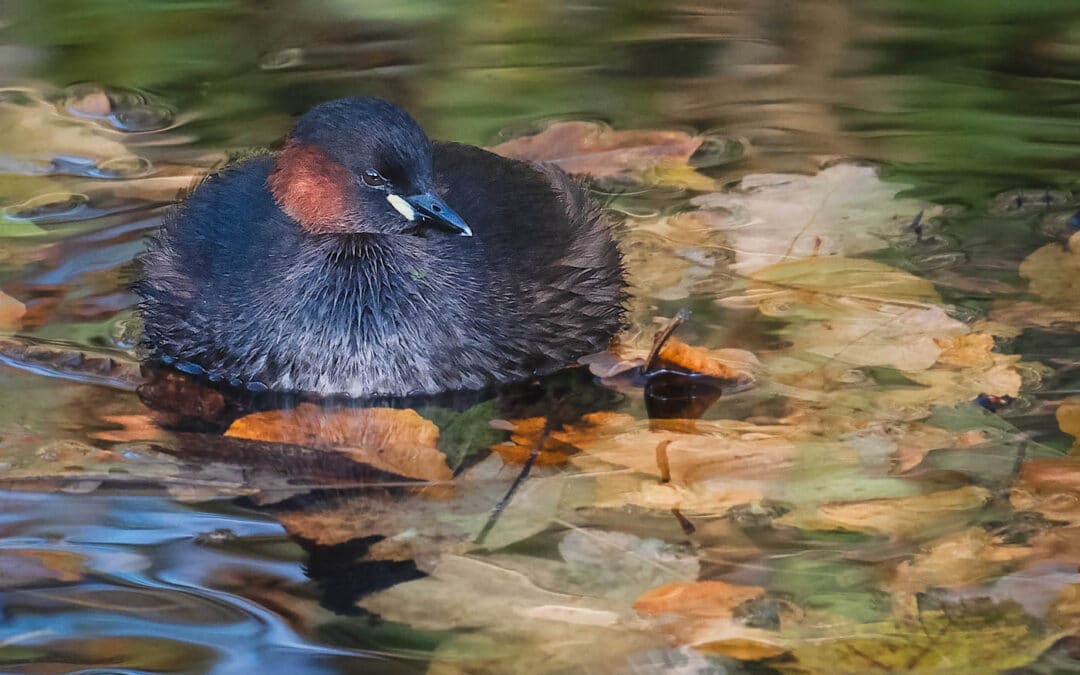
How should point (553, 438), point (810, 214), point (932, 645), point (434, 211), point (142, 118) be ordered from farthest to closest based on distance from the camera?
point (142, 118)
point (810, 214)
point (434, 211)
point (553, 438)
point (932, 645)

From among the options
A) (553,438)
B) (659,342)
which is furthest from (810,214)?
(553,438)

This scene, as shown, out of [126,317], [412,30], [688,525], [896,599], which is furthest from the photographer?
[412,30]

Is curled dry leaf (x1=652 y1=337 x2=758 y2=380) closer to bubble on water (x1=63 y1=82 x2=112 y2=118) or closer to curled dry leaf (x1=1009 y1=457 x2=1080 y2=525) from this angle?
curled dry leaf (x1=1009 y1=457 x2=1080 y2=525)

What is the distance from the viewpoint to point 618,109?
23.7ft

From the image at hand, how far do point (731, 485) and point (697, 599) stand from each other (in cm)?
61

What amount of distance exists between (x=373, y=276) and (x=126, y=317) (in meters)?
1.00

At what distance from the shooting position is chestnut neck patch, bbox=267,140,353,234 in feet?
16.4

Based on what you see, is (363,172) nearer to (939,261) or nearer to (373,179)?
(373,179)

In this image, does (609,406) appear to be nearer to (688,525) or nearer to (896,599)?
(688,525)

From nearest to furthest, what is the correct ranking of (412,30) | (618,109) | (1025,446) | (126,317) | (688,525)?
(688,525) < (1025,446) < (126,317) < (618,109) < (412,30)

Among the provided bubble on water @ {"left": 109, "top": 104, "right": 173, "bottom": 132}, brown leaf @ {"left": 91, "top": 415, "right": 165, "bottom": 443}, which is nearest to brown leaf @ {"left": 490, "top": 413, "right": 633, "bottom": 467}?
brown leaf @ {"left": 91, "top": 415, "right": 165, "bottom": 443}

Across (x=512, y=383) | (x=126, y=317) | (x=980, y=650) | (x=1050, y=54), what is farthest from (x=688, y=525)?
(x=1050, y=54)

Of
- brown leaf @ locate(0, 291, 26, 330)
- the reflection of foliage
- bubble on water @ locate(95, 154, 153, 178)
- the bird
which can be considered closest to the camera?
the bird

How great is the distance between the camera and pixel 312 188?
16.6 ft
